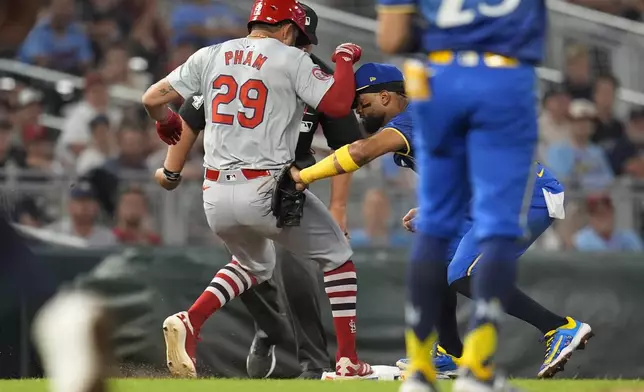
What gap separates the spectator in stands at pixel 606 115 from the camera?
39.5 ft

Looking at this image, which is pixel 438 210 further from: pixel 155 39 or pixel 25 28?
pixel 155 39

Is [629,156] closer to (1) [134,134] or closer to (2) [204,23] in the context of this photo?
(1) [134,134]

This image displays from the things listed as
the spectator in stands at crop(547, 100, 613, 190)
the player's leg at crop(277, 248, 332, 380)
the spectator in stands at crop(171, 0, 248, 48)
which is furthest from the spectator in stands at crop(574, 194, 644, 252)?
the spectator in stands at crop(171, 0, 248, 48)

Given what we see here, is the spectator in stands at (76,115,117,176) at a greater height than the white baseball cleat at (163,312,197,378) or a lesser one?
lesser

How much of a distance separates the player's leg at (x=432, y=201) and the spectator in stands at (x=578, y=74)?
8.23m

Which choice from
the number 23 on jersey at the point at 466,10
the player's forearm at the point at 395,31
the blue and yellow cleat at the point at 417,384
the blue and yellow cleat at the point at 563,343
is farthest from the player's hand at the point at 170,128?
the blue and yellow cleat at the point at 417,384

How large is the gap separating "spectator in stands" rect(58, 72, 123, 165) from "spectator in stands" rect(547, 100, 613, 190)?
4.40 meters

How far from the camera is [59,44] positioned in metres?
13.8

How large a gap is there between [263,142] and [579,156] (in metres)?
5.82

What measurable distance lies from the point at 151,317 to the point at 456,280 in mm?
2550

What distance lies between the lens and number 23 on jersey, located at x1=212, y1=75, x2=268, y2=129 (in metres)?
6.54

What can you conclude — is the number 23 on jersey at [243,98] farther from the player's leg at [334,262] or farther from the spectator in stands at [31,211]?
the spectator in stands at [31,211]

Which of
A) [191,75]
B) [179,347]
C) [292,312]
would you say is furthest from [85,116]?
[179,347]

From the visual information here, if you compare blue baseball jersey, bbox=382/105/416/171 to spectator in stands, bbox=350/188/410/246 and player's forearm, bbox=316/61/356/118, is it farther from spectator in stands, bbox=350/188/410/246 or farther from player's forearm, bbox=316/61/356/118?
spectator in stands, bbox=350/188/410/246
